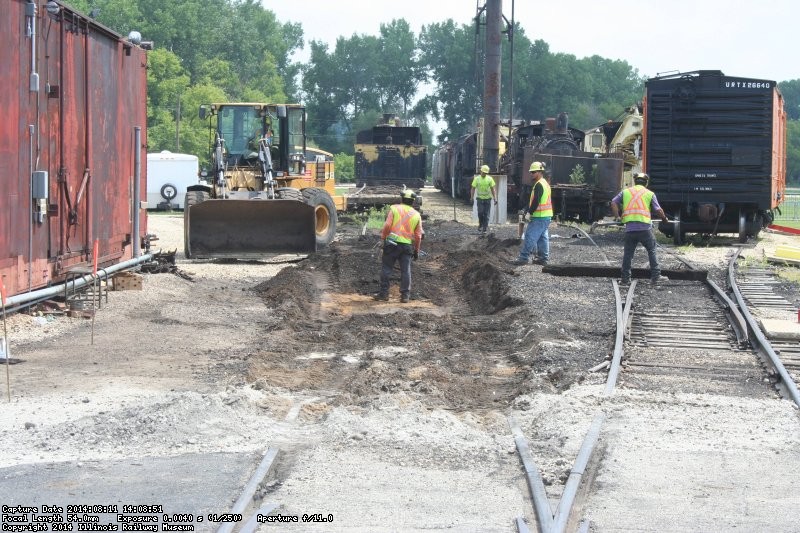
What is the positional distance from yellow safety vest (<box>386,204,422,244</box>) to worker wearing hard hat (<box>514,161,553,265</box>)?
3584 millimetres

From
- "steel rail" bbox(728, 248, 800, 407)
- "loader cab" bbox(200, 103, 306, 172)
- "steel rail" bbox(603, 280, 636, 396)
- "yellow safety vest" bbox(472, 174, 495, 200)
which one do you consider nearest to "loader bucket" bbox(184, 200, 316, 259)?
"loader cab" bbox(200, 103, 306, 172)

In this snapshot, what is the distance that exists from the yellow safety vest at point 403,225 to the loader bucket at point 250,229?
479 cm

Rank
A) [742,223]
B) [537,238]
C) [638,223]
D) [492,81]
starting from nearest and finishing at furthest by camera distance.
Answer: [638,223] < [537,238] < [742,223] < [492,81]

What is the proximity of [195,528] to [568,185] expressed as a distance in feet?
88.2

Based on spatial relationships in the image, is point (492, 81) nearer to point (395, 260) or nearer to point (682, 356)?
point (395, 260)

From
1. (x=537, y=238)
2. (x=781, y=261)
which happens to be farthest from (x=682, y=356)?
(x=781, y=261)

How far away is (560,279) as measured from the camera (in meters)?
17.4

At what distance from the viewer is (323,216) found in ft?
74.9

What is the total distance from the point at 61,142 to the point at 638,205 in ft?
27.5

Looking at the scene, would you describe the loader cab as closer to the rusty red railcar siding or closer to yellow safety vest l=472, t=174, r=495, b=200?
yellow safety vest l=472, t=174, r=495, b=200

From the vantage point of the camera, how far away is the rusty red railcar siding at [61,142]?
11.1 metres

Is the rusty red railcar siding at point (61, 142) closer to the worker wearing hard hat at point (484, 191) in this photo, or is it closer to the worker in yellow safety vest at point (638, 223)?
the worker in yellow safety vest at point (638, 223)

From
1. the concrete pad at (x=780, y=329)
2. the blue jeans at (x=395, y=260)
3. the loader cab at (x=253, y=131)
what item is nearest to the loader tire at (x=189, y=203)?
the loader cab at (x=253, y=131)

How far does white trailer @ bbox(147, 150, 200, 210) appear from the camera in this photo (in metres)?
43.4
